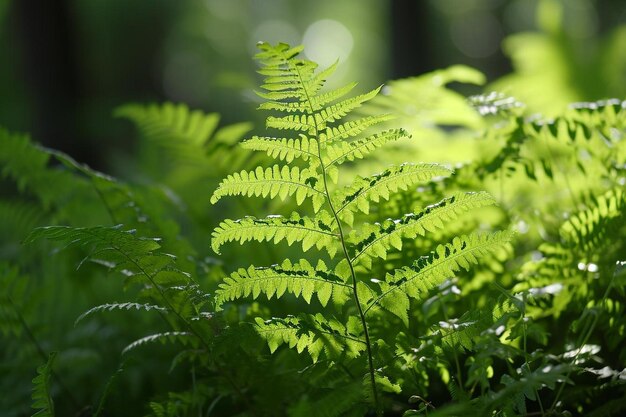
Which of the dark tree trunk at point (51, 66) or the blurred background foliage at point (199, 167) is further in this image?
the dark tree trunk at point (51, 66)

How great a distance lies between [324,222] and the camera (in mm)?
1019

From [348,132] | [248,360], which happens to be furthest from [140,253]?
[348,132]

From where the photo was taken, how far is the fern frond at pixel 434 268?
3.24 feet

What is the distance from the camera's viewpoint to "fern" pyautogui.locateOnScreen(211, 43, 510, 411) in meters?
0.98

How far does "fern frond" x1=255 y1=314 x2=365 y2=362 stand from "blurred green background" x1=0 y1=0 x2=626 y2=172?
2.59 feet

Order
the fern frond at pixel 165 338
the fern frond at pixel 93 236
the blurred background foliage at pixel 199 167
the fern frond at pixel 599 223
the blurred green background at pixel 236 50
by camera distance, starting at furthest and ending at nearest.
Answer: the blurred green background at pixel 236 50
the blurred background foliage at pixel 199 167
the fern frond at pixel 599 223
the fern frond at pixel 165 338
the fern frond at pixel 93 236

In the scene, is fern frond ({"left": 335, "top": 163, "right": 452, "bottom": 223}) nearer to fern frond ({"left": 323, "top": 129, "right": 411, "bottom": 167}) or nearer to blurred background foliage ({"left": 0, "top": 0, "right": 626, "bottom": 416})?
fern frond ({"left": 323, "top": 129, "right": 411, "bottom": 167})

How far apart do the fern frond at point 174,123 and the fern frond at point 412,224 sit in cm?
99

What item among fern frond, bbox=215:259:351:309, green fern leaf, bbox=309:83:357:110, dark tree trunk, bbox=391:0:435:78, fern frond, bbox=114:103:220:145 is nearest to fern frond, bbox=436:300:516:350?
fern frond, bbox=215:259:351:309

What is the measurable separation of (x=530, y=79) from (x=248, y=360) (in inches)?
101

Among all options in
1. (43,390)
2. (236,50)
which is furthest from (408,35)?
(236,50)

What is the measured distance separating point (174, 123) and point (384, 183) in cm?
111

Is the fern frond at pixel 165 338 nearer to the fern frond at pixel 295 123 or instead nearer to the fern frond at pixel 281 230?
the fern frond at pixel 281 230

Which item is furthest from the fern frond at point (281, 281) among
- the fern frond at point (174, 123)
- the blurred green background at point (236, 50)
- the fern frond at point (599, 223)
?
the fern frond at point (174, 123)
